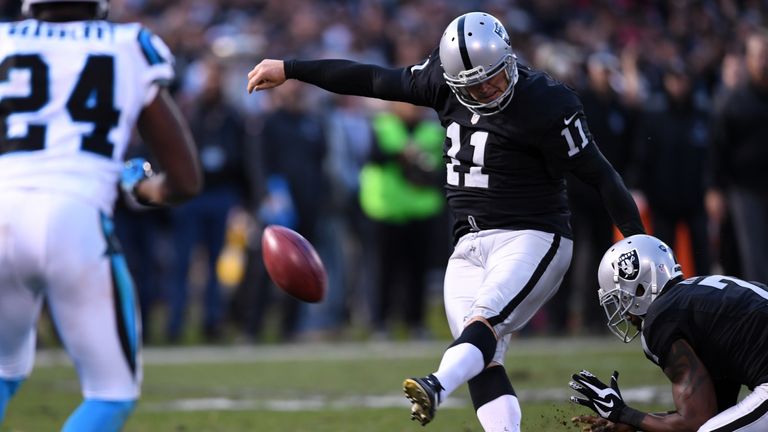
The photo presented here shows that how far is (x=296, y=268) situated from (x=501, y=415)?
110cm

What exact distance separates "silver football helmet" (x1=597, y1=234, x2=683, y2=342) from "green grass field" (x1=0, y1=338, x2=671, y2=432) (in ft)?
2.24

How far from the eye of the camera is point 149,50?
4.23 metres

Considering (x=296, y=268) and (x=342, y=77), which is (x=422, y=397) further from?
(x=342, y=77)


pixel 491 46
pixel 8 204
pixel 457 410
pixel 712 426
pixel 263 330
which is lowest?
pixel 263 330

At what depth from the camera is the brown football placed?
5.46 m

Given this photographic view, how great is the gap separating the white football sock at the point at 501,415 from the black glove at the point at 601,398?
9.9 inches

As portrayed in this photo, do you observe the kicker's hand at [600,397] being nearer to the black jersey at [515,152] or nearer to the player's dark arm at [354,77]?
the black jersey at [515,152]

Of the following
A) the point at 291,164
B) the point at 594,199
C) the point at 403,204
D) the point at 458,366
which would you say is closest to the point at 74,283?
the point at 458,366

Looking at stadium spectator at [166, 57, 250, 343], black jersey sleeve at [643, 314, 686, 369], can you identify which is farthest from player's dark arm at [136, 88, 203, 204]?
stadium spectator at [166, 57, 250, 343]

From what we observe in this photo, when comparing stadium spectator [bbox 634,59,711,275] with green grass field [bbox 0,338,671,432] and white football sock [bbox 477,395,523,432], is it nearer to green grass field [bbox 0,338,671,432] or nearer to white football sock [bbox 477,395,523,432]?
green grass field [bbox 0,338,671,432]

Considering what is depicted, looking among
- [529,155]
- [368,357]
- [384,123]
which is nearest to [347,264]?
[384,123]

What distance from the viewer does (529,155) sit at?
5266 mm

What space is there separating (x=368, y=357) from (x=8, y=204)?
6227 mm

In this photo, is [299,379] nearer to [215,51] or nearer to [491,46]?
[491,46]
